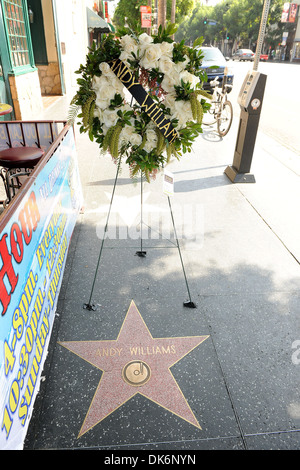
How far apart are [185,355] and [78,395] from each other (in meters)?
0.91

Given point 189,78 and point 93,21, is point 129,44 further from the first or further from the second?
point 93,21

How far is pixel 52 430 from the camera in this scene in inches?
88.7

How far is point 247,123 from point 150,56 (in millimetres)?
3820

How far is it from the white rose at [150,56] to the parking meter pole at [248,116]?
11.9ft

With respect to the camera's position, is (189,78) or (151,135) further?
(151,135)

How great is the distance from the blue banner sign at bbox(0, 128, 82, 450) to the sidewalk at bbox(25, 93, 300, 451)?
1.29 ft

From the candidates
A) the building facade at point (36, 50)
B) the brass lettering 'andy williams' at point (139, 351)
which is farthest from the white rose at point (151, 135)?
the building facade at point (36, 50)

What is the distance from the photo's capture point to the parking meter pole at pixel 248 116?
565 cm

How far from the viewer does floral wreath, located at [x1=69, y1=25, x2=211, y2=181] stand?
2.66 m

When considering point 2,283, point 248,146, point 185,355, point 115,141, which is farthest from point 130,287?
point 248,146

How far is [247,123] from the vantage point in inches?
235

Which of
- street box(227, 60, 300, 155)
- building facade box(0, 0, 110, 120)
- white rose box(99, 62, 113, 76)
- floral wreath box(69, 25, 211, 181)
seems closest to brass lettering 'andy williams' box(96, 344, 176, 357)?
floral wreath box(69, 25, 211, 181)

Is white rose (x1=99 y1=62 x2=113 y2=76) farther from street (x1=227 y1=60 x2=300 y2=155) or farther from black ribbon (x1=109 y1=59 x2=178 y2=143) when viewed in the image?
street (x1=227 y1=60 x2=300 y2=155)

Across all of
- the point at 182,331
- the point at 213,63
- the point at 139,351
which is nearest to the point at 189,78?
the point at 182,331
